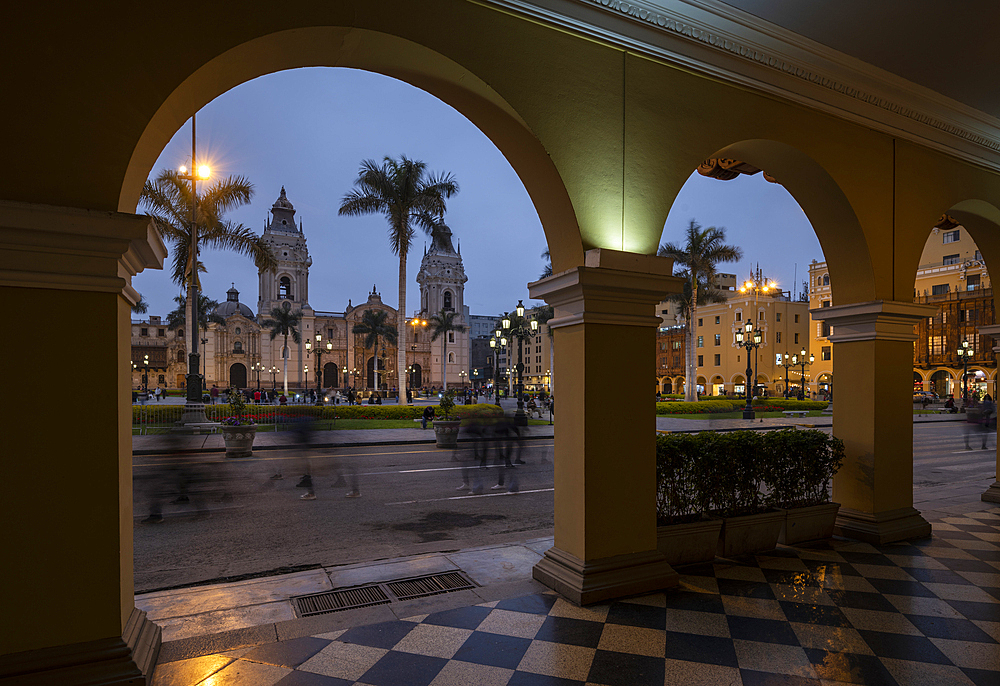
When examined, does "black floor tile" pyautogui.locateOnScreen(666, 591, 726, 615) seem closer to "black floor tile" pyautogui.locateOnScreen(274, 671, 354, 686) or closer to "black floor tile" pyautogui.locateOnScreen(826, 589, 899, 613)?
"black floor tile" pyautogui.locateOnScreen(826, 589, 899, 613)

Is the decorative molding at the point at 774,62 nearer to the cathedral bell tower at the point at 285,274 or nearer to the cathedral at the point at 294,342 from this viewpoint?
the cathedral at the point at 294,342

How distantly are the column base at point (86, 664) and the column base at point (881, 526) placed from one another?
6606mm

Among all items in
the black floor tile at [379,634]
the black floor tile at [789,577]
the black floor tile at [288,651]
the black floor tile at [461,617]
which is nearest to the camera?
the black floor tile at [288,651]

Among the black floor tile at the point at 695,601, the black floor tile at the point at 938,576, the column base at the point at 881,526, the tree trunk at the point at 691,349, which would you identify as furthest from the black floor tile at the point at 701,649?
the tree trunk at the point at 691,349

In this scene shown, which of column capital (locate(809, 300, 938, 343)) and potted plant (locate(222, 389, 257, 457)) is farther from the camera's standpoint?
potted plant (locate(222, 389, 257, 457))

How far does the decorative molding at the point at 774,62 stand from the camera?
4.38 m

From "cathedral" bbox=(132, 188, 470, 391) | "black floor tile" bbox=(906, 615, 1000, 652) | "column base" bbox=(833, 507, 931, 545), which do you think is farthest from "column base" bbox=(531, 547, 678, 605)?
"cathedral" bbox=(132, 188, 470, 391)

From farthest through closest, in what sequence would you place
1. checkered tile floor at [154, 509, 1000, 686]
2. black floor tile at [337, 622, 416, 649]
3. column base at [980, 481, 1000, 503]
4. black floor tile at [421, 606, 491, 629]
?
column base at [980, 481, 1000, 503], black floor tile at [421, 606, 491, 629], black floor tile at [337, 622, 416, 649], checkered tile floor at [154, 509, 1000, 686]

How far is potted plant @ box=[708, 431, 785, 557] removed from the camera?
5.17m

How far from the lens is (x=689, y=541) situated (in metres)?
4.99

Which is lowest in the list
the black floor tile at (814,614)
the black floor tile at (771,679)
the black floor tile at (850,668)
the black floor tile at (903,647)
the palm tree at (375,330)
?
the black floor tile at (814,614)

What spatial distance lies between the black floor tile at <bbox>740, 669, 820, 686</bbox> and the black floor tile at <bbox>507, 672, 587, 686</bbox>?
3.21 ft

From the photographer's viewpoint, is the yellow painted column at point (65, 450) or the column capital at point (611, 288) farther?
the column capital at point (611, 288)

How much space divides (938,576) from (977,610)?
0.77 metres
